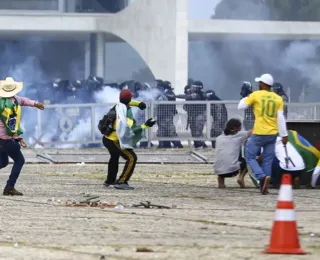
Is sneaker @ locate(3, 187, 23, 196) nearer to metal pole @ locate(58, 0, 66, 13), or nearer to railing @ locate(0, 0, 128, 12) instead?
railing @ locate(0, 0, 128, 12)

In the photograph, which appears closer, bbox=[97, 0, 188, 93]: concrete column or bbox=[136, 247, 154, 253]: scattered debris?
bbox=[136, 247, 154, 253]: scattered debris

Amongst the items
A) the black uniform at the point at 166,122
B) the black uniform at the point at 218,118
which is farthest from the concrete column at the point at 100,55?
the black uniform at the point at 218,118

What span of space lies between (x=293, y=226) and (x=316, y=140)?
27.3 feet

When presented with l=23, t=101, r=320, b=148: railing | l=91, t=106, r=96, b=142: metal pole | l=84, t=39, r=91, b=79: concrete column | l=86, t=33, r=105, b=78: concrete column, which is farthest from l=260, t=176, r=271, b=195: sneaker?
l=84, t=39, r=91, b=79: concrete column

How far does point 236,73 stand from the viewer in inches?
2007

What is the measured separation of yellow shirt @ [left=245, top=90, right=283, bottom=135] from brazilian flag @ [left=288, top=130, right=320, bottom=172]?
1320 millimetres

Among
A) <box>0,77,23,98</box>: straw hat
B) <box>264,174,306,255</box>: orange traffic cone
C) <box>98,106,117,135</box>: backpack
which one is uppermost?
<box>0,77,23,98</box>: straw hat

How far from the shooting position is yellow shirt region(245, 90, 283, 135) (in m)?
16.3

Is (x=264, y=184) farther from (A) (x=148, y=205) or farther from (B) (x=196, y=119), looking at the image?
(B) (x=196, y=119)

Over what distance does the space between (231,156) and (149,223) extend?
5745 millimetres

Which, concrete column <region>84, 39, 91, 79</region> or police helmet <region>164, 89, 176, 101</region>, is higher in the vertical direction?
concrete column <region>84, 39, 91, 79</region>

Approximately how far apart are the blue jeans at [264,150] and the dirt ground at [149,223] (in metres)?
0.40

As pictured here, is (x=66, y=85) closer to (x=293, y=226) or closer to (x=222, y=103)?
(x=222, y=103)

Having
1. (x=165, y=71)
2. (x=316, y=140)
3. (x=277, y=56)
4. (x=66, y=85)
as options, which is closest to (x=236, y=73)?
(x=277, y=56)
